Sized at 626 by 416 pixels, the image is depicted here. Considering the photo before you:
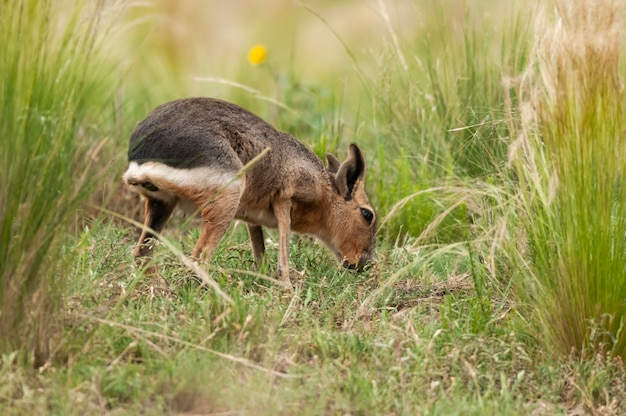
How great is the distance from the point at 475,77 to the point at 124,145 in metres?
2.53

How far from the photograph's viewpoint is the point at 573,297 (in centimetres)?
506

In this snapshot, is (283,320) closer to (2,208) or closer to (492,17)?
(2,208)

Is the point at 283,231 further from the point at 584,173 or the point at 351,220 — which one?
the point at 584,173

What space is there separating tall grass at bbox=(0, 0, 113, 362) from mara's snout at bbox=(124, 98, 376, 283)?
3.22 ft

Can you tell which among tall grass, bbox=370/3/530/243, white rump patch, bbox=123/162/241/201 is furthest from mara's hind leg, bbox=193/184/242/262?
tall grass, bbox=370/3/530/243

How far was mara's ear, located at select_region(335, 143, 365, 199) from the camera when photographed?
23.7 feet

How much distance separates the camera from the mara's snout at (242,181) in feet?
20.4

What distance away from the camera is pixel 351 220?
24.3 ft

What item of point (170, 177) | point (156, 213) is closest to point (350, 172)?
point (156, 213)

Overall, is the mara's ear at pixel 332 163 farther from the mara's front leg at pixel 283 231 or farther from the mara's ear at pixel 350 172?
the mara's front leg at pixel 283 231

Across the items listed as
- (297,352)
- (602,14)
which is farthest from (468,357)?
(602,14)

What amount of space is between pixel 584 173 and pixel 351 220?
262 centimetres

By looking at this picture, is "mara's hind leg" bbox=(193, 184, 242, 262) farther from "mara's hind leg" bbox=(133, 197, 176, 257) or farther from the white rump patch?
"mara's hind leg" bbox=(133, 197, 176, 257)

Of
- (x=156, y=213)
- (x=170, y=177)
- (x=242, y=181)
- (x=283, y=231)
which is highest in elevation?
(x=170, y=177)
